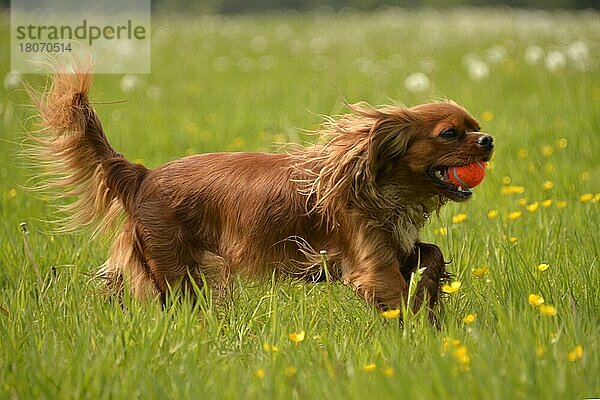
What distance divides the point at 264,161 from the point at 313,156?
0.76ft

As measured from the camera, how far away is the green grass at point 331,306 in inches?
104

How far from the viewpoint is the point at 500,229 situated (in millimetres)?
4613

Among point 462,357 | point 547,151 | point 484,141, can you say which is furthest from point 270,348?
point 547,151

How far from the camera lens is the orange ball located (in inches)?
137

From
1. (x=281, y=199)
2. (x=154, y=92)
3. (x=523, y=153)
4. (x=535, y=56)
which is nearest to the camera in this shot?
(x=281, y=199)

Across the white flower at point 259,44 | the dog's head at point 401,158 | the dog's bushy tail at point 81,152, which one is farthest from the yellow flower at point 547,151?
the white flower at point 259,44

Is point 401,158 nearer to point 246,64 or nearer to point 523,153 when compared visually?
point 523,153

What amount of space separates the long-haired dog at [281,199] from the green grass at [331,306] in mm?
153

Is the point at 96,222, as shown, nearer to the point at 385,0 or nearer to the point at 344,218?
the point at 344,218

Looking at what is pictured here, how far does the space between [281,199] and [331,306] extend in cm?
57

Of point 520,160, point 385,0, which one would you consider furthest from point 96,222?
point 385,0

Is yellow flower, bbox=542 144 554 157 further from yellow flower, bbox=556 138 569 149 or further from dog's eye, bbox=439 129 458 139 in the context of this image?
dog's eye, bbox=439 129 458 139

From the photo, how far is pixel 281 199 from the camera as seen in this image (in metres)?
3.72

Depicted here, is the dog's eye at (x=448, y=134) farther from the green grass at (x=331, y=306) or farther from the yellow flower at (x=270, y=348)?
the yellow flower at (x=270, y=348)
